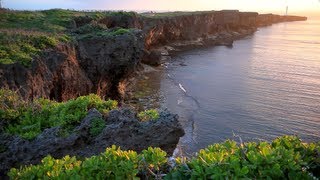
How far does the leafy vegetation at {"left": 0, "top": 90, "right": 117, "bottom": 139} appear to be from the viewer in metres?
10.9

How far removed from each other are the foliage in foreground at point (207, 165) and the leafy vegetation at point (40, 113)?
15.0 feet

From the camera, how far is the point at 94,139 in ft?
35.2

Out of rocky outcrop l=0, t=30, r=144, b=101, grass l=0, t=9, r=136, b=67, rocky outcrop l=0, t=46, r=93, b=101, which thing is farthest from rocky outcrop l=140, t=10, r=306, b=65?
rocky outcrop l=0, t=46, r=93, b=101

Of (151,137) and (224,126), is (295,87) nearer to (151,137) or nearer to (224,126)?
(224,126)

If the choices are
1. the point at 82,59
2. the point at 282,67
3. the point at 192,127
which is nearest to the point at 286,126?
the point at 192,127

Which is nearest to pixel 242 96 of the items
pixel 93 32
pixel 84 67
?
pixel 93 32

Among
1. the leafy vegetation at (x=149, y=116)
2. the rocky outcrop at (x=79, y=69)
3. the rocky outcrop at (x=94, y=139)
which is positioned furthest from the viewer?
the rocky outcrop at (x=79, y=69)

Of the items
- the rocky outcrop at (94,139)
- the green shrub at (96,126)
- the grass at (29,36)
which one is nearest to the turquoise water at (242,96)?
the grass at (29,36)

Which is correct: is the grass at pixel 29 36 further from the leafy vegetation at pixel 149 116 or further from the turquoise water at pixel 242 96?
the turquoise water at pixel 242 96

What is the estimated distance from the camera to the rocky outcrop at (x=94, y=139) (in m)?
10.2

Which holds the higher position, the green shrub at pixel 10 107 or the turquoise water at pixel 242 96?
the green shrub at pixel 10 107

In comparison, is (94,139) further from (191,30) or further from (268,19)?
(268,19)

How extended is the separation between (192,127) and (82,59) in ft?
30.8

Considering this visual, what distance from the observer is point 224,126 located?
84.5 feet
